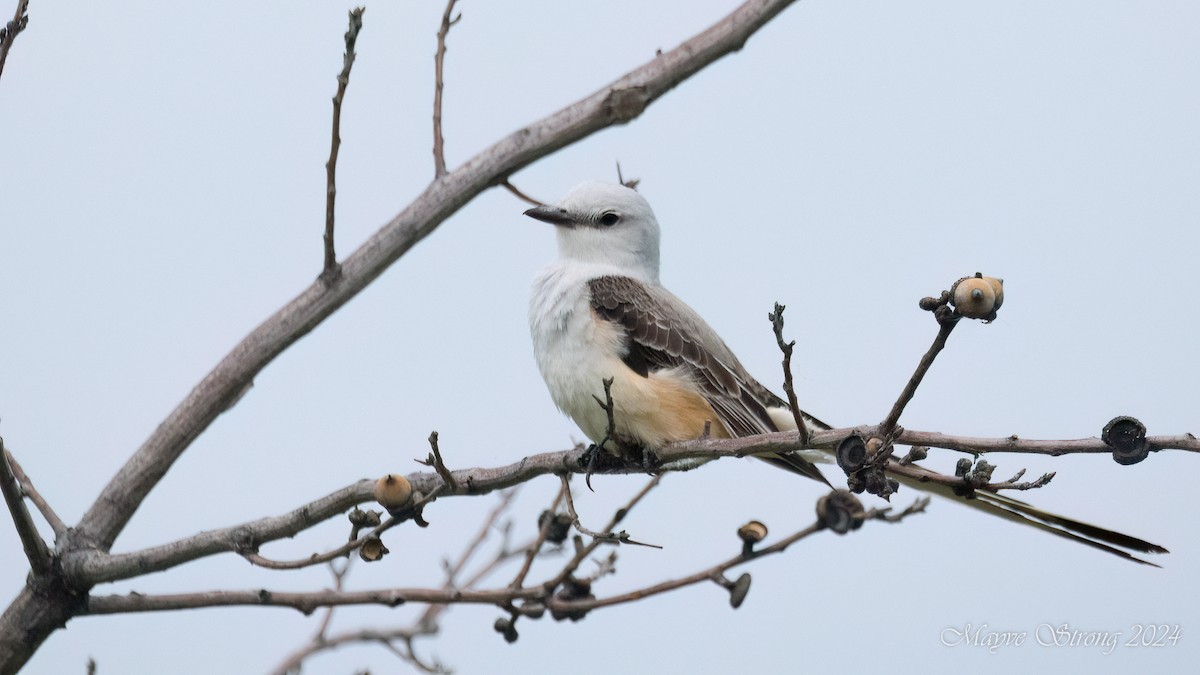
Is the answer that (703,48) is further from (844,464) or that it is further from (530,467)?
(844,464)

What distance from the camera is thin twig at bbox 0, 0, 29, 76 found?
12.2 feet

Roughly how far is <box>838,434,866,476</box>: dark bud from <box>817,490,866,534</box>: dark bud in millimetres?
105

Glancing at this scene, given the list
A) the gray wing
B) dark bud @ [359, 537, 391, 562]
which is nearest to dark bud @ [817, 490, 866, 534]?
dark bud @ [359, 537, 391, 562]

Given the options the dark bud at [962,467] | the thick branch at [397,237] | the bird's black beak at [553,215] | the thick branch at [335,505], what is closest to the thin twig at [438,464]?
the thick branch at [335,505]

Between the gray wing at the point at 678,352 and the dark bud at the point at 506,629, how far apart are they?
1.43 metres

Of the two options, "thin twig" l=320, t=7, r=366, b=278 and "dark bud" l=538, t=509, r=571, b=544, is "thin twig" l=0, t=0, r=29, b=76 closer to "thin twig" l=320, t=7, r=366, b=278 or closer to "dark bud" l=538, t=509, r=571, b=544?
"thin twig" l=320, t=7, r=366, b=278

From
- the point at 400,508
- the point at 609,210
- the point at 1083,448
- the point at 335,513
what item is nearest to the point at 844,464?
the point at 1083,448

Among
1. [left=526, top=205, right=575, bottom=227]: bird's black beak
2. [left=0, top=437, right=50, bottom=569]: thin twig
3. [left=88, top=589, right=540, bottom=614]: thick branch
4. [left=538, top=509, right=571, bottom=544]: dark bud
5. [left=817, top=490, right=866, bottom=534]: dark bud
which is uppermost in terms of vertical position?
[left=526, top=205, right=575, bottom=227]: bird's black beak

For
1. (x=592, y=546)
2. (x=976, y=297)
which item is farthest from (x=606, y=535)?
(x=976, y=297)

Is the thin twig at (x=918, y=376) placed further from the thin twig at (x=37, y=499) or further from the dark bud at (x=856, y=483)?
the thin twig at (x=37, y=499)

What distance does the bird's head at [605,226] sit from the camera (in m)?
5.75

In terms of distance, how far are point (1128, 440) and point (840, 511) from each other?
2.24ft

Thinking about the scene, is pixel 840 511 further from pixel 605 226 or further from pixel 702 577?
pixel 605 226

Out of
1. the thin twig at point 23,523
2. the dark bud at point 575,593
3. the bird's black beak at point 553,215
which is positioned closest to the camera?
the thin twig at point 23,523
